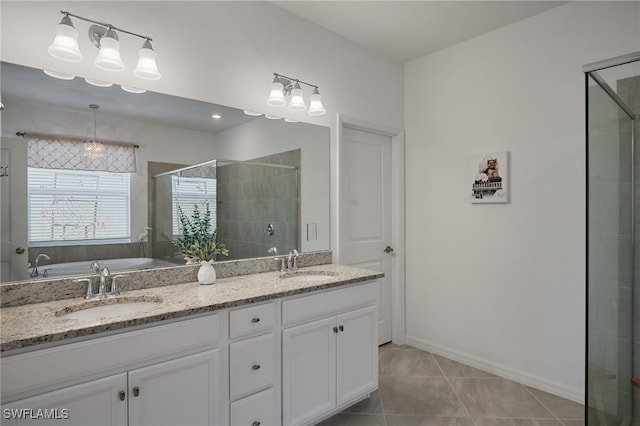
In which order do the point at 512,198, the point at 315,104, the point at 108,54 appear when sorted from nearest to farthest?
the point at 108,54 → the point at 315,104 → the point at 512,198

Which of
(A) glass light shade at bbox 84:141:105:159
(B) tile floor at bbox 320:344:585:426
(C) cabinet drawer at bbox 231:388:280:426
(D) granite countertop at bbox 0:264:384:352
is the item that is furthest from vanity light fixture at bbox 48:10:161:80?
(B) tile floor at bbox 320:344:585:426

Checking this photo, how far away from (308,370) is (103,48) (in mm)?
1955

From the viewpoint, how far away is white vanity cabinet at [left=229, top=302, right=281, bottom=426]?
1666mm

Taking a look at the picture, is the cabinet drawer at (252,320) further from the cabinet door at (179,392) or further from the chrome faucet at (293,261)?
the chrome faucet at (293,261)

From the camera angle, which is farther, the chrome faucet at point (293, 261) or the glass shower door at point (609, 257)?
the chrome faucet at point (293, 261)

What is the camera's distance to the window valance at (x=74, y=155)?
166 cm

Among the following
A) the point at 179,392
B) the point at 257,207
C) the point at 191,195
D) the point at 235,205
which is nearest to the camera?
the point at 179,392

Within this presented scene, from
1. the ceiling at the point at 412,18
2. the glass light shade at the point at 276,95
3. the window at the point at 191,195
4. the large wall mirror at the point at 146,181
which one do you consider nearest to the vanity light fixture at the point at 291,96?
the glass light shade at the point at 276,95

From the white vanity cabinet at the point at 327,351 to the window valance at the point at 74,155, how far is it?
45.7 inches

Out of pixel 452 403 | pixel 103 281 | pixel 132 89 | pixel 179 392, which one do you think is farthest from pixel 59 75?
pixel 452 403

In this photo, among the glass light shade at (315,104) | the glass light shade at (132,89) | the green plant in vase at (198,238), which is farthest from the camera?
the glass light shade at (315,104)

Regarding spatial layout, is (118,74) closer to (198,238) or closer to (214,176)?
(214,176)

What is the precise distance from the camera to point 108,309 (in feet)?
5.46

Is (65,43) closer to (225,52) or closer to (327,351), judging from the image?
(225,52)
